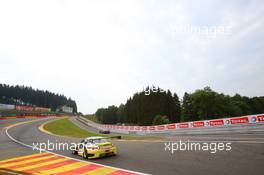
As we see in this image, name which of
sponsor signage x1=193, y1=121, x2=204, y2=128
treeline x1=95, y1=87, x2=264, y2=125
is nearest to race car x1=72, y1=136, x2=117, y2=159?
sponsor signage x1=193, y1=121, x2=204, y2=128

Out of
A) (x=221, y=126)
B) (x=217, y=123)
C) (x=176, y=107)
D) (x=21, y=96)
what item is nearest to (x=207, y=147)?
(x=221, y=126)

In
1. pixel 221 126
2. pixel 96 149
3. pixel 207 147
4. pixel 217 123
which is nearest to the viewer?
pixel 96 149

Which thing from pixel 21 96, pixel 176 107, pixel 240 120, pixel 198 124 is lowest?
pixel 198 124

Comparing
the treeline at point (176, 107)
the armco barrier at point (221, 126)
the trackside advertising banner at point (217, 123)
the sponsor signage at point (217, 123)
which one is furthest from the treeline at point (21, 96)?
the sponsor signage at point (217, 123)

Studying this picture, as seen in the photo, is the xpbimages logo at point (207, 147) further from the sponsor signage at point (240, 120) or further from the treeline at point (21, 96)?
the treeline at point (21, 96)

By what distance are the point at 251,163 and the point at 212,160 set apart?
1695 millimetres

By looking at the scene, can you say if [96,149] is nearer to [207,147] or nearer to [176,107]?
[207,147]

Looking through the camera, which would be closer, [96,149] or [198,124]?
[96,149]

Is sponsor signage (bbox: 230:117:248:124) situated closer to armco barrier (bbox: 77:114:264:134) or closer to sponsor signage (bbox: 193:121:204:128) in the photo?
armco barrier (bbox: 77:114:264:134)

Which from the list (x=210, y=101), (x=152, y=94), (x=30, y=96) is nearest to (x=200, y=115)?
(x=210, y=101)

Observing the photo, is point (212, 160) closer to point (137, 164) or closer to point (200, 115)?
point (137, 164)

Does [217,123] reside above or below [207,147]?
above

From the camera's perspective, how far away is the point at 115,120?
140m

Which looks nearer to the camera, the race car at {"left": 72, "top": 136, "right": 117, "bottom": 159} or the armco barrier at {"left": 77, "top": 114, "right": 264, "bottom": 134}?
the race car at {"left": 72, "top": 136, "right": 117, "bottom": 159}
